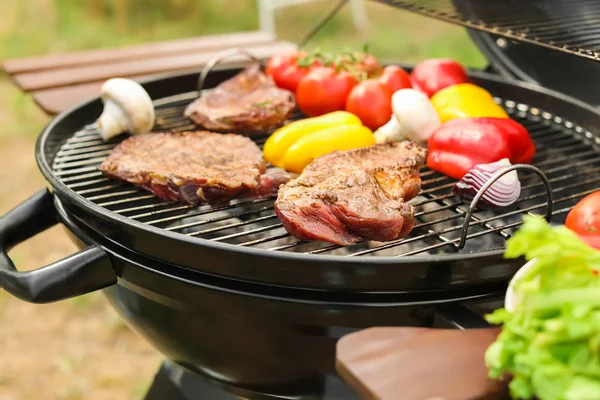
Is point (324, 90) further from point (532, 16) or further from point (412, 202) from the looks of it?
point (532, 16)

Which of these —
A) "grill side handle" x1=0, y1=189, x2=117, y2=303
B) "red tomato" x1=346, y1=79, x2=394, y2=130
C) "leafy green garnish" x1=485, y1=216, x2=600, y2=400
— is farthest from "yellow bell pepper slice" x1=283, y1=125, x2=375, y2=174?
"leafy green garnish" x1=485, y1=216, x2=600, y2=400

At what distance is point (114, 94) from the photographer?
2.37m

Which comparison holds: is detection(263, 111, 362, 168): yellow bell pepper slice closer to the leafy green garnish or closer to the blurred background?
the blurred background

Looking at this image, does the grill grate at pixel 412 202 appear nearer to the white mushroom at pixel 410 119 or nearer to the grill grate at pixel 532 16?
the white mushroom at pixel 410 119

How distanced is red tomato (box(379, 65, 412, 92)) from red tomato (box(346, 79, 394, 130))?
0.10 metres

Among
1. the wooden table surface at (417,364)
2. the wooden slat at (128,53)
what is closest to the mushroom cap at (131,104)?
the wooden slat at (128,53)

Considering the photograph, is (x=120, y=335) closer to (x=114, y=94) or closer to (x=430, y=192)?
(x=114, y=94)

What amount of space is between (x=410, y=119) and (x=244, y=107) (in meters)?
0.64

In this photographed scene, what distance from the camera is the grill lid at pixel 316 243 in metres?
1.43

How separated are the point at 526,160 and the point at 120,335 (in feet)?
9.00

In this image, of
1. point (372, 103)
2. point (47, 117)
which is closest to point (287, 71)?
point (372, 103)

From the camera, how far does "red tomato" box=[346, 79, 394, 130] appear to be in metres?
2.46

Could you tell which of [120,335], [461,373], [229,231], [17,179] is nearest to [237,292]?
[229,231]

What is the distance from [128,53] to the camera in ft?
12.1
